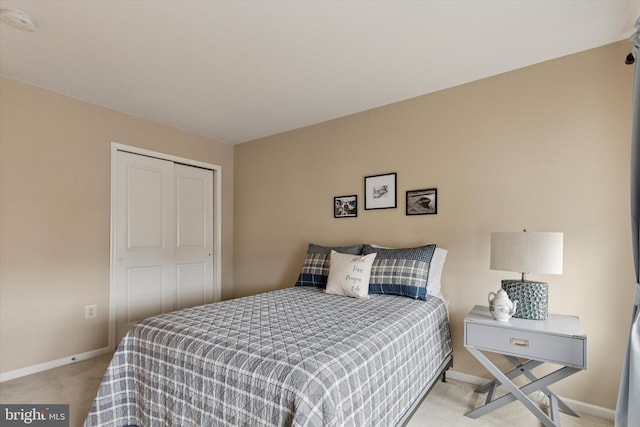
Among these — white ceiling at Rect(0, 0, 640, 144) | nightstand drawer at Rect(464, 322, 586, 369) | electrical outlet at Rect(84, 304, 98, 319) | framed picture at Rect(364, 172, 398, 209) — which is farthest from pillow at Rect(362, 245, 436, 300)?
electrical outlet at Rect(84, 304, 98, 319)

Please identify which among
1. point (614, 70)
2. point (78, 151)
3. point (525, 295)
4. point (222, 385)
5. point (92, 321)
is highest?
point (614, 70)

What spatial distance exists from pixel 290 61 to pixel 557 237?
2017 millimetres

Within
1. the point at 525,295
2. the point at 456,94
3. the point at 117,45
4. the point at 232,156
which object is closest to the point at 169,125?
the point at 232,156

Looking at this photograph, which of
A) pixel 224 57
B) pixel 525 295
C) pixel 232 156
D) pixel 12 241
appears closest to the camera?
pixel 525 295

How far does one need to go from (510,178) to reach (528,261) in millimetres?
791

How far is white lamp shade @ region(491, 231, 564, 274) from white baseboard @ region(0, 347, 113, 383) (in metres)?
3.47

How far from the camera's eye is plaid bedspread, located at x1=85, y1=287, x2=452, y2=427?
1.21m

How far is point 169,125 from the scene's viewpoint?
3.66m

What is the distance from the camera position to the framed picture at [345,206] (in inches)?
127

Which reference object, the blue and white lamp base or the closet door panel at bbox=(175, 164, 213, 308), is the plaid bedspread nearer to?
the blue and white lamp base

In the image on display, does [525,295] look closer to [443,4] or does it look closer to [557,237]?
[557,237]

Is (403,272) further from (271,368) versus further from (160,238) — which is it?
(160,238)

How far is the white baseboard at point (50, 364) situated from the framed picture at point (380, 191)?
112 inches

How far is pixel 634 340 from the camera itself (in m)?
1.52
